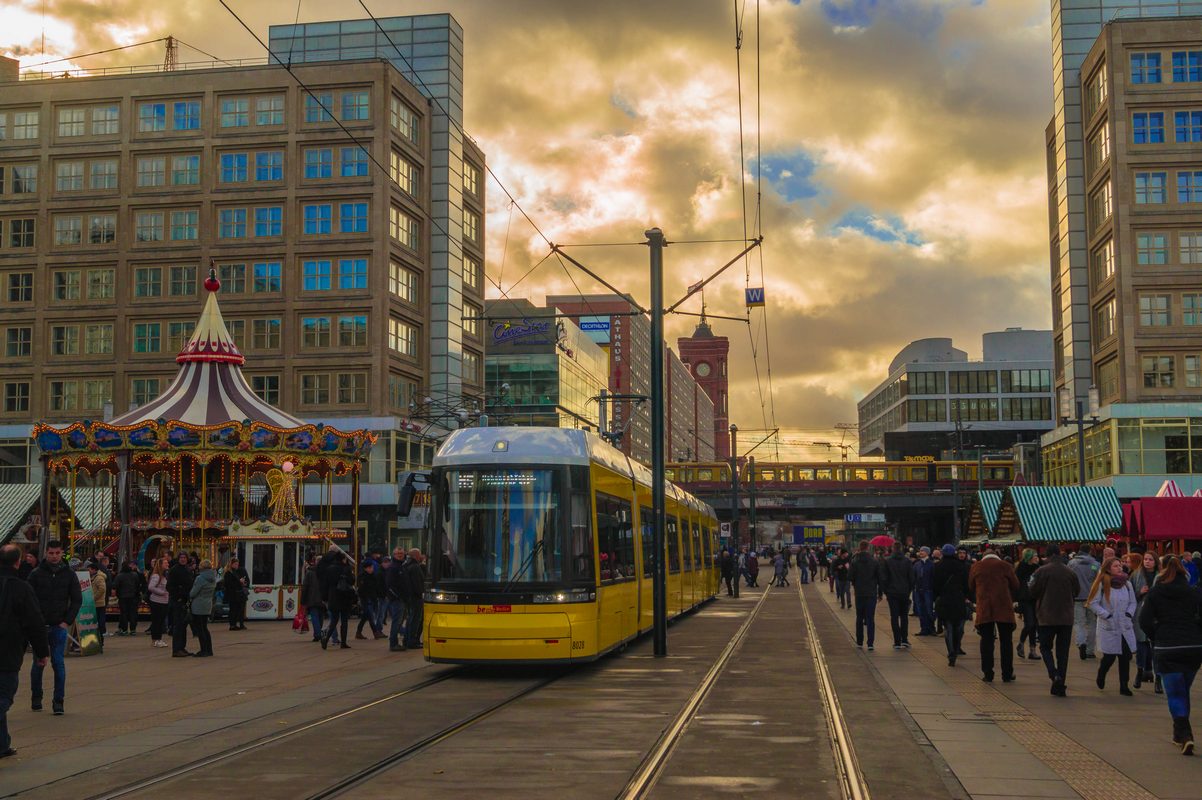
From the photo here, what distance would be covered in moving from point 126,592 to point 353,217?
130 ft

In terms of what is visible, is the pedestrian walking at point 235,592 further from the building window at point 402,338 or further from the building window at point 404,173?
→ the building window at point 404,173

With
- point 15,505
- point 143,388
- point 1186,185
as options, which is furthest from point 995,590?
point 143,388

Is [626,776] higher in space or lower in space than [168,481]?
lower

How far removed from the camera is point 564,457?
17438 mm

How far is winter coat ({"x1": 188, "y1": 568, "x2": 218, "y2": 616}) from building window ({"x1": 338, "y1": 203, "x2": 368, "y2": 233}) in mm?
43035

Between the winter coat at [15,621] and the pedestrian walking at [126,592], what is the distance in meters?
14.9

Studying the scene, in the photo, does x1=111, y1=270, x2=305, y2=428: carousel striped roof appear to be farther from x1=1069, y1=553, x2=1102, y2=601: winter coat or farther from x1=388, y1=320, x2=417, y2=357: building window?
x1=388, y1=320, x2=417, y2=357: building window

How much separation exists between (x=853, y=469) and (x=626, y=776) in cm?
8262

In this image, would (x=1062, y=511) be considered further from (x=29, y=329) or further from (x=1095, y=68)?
(x=29, y=329)

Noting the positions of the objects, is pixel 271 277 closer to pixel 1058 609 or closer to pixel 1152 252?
pixel 1152 252

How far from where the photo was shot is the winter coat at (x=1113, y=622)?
15.1 meters

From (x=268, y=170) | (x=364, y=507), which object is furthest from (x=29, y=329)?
(x=364, y=507)

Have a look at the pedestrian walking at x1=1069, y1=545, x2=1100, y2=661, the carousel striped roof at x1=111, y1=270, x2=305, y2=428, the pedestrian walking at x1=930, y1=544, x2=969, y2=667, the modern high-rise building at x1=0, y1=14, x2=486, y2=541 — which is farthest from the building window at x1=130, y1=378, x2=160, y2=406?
the pedestrian walking at x1=1069, y1=545, x2=1100, y2=661

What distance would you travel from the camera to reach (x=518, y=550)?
16828 millimetres
